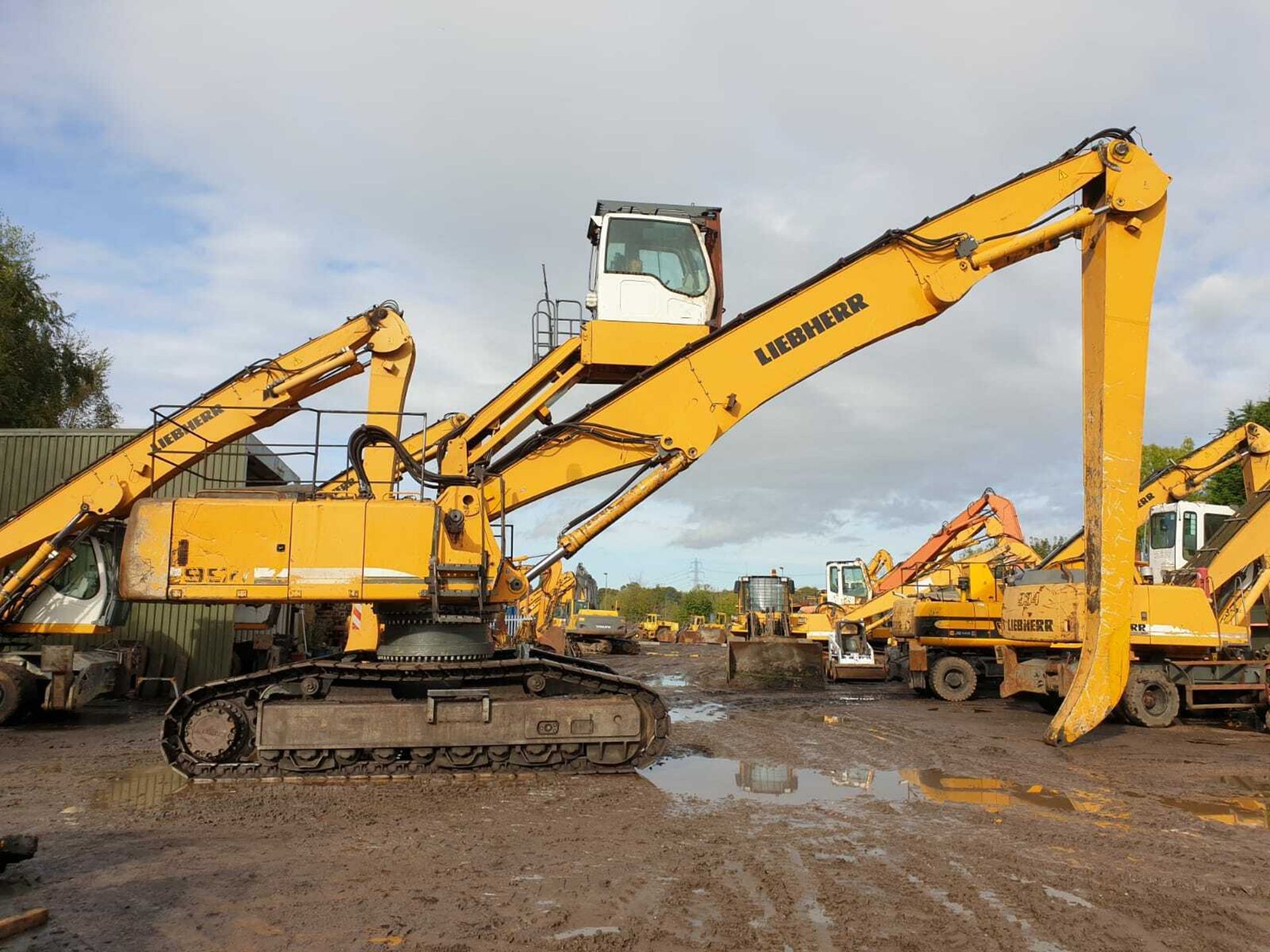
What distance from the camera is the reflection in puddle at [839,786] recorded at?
792 centimetres

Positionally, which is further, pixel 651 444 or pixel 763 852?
pixel 651 444

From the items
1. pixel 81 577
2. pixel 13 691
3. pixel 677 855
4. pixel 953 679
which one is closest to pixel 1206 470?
pixel 953 679

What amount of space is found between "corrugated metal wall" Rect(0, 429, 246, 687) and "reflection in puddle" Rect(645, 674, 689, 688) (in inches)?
354

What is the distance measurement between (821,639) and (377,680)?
16241 mm

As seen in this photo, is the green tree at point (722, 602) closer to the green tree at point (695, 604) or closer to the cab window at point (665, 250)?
the green tree at point (695, 604)

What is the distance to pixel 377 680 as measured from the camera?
8578mm

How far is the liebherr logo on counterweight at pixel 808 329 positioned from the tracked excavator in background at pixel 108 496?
12.4 feet

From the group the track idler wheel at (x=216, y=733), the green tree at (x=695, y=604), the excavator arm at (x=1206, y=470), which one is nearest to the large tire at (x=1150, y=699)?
the excavator arm at (x=1206, y=470)

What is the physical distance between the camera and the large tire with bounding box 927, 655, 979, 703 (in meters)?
17.0

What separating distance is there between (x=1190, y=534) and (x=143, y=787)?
16288mm

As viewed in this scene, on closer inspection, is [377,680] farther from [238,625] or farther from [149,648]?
[149,648]

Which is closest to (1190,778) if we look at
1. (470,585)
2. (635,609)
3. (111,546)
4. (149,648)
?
(470,585)

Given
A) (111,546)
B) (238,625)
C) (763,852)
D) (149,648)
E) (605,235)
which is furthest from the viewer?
(149,648)

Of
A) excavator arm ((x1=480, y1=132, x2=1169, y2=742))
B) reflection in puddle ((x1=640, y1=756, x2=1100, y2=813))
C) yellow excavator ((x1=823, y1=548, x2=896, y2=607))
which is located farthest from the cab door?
yellow excavator ((x1=823, y1=548, x2=896, y2=607))
